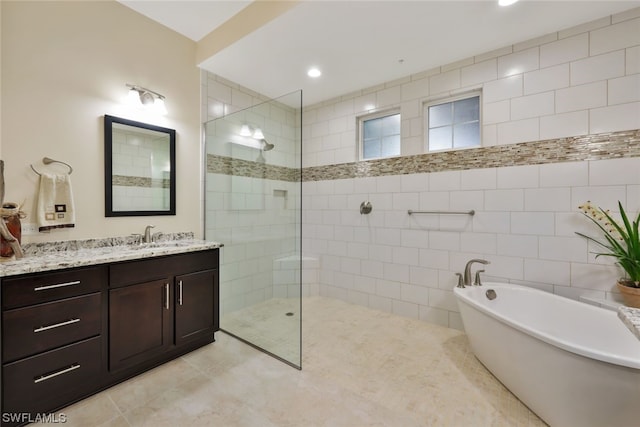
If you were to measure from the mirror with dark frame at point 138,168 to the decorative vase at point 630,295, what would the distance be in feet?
11.9

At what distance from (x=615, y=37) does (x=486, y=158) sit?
116 centimetres

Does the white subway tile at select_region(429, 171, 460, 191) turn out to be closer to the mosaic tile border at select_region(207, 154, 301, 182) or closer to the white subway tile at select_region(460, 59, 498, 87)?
the white subway tile at select_region(460, 59, 498, 87)

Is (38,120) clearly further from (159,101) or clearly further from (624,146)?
(624,146)

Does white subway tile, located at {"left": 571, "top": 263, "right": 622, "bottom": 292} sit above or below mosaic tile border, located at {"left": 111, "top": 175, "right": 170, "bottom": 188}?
below

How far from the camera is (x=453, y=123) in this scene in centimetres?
274

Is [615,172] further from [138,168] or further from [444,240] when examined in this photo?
[138,168]

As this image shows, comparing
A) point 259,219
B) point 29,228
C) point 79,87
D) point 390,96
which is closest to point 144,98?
point 79,87

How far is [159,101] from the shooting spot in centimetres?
242

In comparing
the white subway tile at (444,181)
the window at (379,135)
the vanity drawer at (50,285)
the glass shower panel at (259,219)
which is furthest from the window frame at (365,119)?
the vanity drawer at (50,285)

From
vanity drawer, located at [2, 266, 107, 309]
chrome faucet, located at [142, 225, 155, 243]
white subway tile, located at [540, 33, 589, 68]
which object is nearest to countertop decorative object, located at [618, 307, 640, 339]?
white subway tile, located at [540, 33, 589, 68]

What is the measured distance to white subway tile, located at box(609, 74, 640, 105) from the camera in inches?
76.2

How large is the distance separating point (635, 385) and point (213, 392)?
2205 mm

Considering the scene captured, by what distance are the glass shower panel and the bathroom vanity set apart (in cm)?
43

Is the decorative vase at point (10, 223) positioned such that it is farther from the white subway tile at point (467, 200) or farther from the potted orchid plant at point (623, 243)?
the potted orchid plant at point (623, 243)
